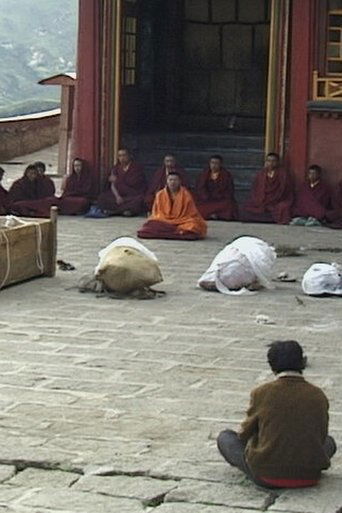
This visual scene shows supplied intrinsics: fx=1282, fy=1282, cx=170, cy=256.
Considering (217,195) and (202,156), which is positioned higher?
(202,156)

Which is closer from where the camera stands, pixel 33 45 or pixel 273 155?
pixel 273 155

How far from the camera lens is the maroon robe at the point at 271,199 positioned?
690 inches

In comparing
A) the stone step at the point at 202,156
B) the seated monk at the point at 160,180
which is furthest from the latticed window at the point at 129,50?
the seated monk at the point at 160,180

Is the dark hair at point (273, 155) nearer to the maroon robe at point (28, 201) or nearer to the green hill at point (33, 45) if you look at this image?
the maroon robe at point (28, 201)

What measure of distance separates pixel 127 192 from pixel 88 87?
1.82 m

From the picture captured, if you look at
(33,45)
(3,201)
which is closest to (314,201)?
(3,201)

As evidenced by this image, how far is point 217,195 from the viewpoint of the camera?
1770cm

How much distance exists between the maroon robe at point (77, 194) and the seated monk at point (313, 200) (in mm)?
3028

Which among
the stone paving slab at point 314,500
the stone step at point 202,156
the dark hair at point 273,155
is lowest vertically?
the stone paving slab at point 314,500

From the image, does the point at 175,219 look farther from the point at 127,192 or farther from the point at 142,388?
the point at 142,388

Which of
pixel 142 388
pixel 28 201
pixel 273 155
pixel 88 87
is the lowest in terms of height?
pixel 142 388

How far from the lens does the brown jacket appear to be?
5.84 metres

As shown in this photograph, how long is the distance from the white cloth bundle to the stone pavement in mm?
216

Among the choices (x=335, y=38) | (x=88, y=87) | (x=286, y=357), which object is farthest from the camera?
(x=88, y=87)
